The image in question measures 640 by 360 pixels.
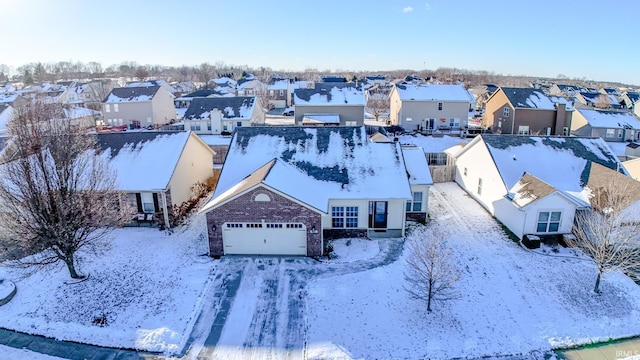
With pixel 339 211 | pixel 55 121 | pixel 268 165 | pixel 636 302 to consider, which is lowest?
pixel 636 302

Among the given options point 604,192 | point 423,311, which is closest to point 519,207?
point 604,192

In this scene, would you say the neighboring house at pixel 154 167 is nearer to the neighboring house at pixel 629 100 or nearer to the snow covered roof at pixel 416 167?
the snow covered roof at pixel 416 167

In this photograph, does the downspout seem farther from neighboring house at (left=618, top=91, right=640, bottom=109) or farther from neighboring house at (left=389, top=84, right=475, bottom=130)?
neighboring house at (left=618, top=91, right=640, bottom=109)

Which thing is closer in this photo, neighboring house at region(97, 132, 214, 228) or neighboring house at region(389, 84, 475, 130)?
neighboring house at region(97, 132, 214, 228)

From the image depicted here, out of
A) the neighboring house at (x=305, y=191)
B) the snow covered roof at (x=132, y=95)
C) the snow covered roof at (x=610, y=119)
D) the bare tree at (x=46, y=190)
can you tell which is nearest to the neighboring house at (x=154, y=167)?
the neighboring house at (x=305, y=191)

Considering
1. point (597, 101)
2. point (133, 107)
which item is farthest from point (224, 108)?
point (597, 101)

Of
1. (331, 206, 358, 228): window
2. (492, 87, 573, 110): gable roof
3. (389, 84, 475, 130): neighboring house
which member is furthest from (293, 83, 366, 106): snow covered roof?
(331, 206, 358, 228): window

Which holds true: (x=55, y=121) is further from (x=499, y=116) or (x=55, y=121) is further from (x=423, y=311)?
(x=499, y=116)

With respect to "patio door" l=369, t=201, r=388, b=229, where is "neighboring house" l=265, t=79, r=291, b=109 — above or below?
above
